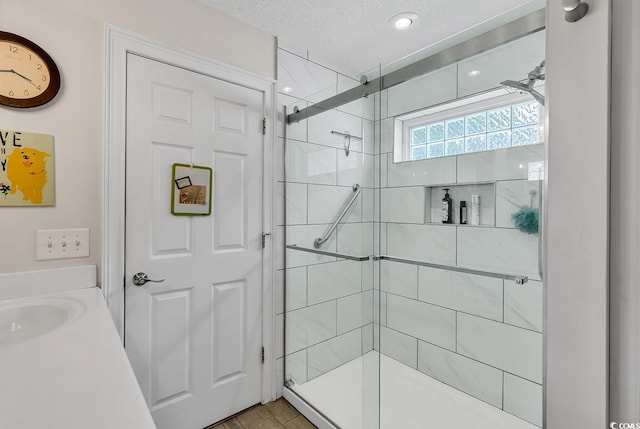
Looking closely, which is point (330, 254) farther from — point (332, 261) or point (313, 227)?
point (313, 227)

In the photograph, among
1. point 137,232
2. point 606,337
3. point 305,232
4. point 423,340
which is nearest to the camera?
point 606,337

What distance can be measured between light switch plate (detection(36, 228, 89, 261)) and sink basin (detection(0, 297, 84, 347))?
0.21m

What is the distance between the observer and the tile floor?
1.68 m

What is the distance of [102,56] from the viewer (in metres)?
1.35

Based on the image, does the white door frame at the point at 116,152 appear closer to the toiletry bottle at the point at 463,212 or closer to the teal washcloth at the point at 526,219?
the toiletry bottle at the point at 463,212

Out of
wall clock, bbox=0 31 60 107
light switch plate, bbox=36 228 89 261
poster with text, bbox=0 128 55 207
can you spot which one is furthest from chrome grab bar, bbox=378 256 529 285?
wall clock, bbox=0 31 60 107

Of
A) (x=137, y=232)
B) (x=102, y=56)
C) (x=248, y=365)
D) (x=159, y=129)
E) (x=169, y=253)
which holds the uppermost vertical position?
(x=102, y=56)

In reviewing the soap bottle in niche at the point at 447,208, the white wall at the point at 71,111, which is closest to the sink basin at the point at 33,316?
the white wall at the point at 71,111

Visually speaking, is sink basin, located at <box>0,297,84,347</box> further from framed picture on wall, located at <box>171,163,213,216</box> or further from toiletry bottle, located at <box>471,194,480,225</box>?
toiletry bottle, located at <box>471,194,480,225</box>

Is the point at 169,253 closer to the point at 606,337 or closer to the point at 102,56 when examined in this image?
the point at 102,56

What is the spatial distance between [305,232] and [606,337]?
160 cm

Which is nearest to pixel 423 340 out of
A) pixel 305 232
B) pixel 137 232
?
pixel 305 232

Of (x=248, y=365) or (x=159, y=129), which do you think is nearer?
(x=159, y=129)

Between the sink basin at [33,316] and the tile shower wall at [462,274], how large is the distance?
1.53m
